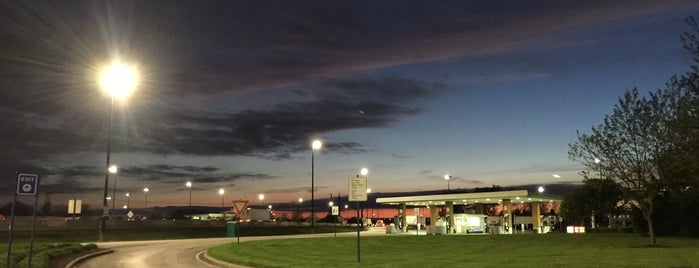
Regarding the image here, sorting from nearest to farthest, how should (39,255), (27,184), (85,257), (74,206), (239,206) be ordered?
(27,184), (39,255), (85,257), (239,206), (74,206)

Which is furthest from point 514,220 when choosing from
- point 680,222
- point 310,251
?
point 310,251

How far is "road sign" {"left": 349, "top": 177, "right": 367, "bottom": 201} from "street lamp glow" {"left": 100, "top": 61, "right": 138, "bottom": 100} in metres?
22.0

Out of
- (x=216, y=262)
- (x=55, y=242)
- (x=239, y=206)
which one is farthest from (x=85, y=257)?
(x=55, y=242)

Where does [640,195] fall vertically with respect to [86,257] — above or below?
above

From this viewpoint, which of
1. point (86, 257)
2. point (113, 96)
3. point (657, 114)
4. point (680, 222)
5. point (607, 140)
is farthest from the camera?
point (680, 222)

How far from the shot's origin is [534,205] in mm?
69875

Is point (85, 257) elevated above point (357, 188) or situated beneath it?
situated beneath

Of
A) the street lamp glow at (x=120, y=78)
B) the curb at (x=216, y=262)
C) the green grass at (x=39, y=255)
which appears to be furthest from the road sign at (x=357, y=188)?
the street lamp glow at (x=120, y=78)

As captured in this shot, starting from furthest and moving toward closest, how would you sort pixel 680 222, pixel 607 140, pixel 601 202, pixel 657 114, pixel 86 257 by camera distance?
pixel 601 202 < pixel 680 222 < pixel 607 140 < pixel 657 114 < pixel 86 257

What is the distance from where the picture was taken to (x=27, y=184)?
54.3ft

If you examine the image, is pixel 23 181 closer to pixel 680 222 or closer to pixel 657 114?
pixel 657 114

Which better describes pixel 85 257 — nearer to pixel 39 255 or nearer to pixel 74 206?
pixel 39 255

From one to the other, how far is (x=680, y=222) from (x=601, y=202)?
500 inches

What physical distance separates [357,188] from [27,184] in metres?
10.4
